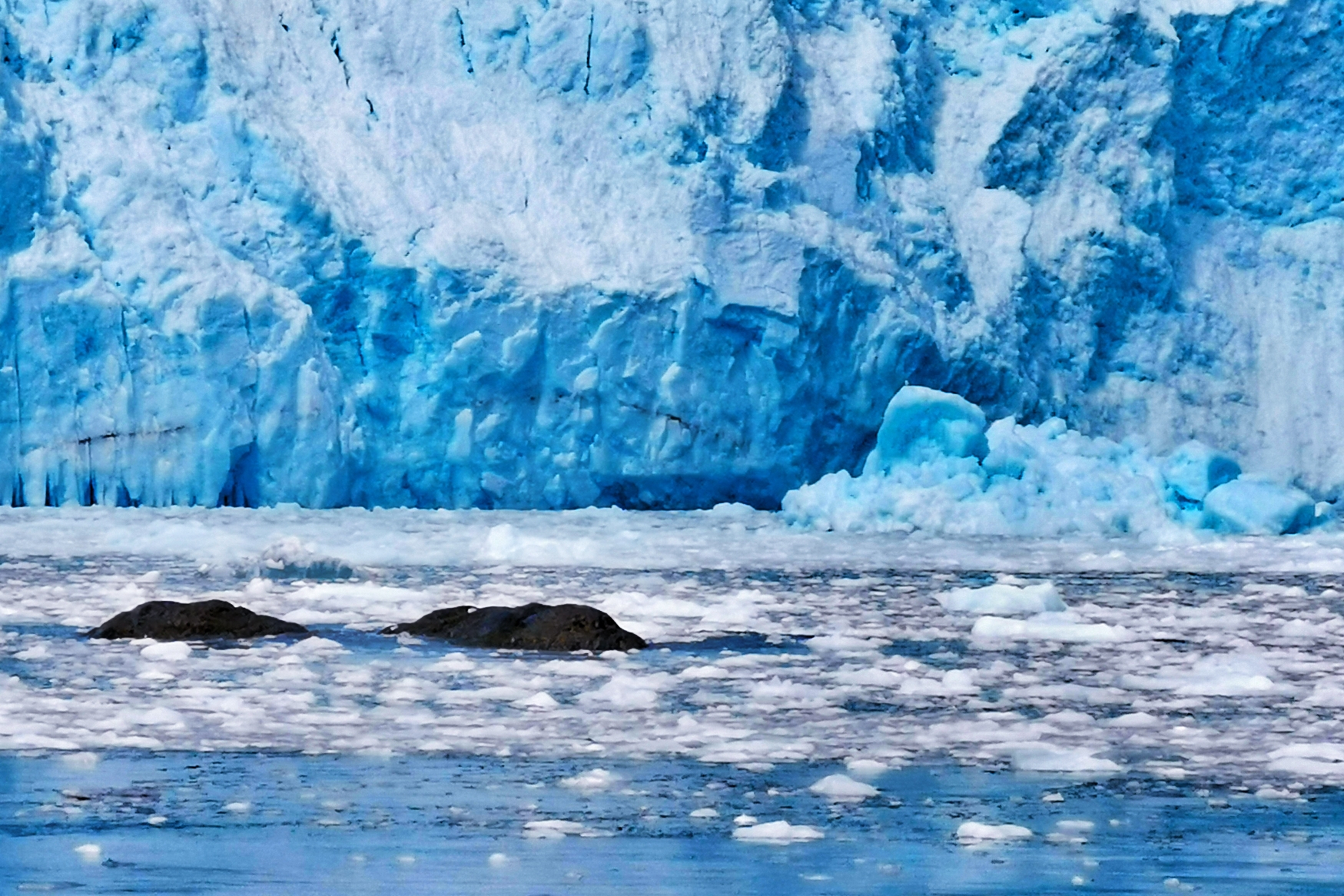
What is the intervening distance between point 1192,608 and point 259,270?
25.1ft

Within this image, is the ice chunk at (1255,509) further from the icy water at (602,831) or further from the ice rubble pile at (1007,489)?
the icy water at (602,831)

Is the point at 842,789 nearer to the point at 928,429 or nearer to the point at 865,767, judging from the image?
the point at 865,767

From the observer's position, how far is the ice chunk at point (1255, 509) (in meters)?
13.6

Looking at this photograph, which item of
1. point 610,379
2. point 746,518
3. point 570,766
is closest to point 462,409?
point 610,379

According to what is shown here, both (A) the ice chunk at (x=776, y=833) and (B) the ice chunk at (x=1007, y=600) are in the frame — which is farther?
(B) the ice chunk at (x=1007, y=600)

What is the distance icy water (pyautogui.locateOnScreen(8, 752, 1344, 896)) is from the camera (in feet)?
10.7

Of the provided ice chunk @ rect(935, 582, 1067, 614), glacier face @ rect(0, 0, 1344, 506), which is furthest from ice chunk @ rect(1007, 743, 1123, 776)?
glacier face @ rect(0, 0, 1344, 506)

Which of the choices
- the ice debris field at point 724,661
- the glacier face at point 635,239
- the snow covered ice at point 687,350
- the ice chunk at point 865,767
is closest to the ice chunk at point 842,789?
the ice chunk at point 865,767

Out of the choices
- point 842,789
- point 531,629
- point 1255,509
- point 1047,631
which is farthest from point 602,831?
point 1255,509

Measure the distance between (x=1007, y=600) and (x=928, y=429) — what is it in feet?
18.4

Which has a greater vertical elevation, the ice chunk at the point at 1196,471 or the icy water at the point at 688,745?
the ice chunk at the point at 1196,471

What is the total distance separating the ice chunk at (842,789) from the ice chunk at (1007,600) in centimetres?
410

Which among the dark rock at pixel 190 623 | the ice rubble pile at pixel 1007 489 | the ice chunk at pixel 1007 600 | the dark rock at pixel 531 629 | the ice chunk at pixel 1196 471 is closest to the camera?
the dark rock at pixel 531 629

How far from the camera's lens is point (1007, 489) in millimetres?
13555
